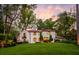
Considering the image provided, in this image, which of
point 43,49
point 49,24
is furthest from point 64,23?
point 43,49

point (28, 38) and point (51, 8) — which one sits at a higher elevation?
point (51, 8)

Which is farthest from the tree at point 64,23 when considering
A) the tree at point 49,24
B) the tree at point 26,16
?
the tree at point 26,16

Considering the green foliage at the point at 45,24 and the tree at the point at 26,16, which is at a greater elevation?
the tree at the point at 26,16

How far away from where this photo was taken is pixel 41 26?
2.57m

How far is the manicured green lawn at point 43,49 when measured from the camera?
253 cm

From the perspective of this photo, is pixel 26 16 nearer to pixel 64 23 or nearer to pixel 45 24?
pixel 45 24

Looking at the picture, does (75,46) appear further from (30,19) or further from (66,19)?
(30,19)

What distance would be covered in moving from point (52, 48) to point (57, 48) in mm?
53

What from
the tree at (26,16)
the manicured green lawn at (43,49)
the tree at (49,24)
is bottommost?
the manicured green lawn at (43,49)

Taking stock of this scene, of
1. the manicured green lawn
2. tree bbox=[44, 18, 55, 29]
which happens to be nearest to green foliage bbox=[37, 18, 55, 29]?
tree bbox=[44, 18, 55, 29]

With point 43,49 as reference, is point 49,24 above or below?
above

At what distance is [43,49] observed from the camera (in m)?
2.54

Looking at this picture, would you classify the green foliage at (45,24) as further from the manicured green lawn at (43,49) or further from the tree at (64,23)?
the manicured green lawn at (43,49)
